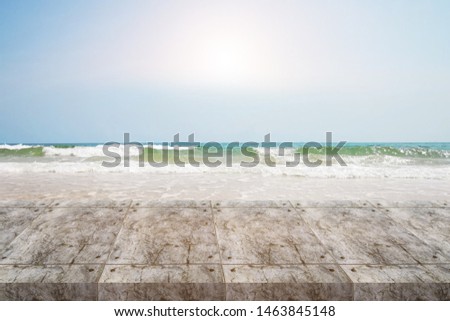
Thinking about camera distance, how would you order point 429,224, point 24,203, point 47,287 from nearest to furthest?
point 47,287 < point 429,224 < point 24,203

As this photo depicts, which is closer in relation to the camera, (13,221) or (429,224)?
(13,221)

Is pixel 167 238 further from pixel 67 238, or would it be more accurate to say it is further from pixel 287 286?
pixel 287 286

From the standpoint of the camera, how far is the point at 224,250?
2900 mm

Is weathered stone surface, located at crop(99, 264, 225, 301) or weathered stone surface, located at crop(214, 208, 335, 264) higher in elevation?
weathered stone surface, located at crop(214, 208, 335, 264)

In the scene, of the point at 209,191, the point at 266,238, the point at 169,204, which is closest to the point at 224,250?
the point at 266,238

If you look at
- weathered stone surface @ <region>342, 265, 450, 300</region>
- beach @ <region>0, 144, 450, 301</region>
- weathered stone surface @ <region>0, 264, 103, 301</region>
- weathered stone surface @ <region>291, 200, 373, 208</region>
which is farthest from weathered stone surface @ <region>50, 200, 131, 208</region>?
weathered stone surface @ <region>342, 265, 450, 300</region>

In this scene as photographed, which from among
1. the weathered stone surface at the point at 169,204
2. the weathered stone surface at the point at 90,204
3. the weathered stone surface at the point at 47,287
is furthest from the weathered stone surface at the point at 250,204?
the weathered stone surface at the point at 47,287

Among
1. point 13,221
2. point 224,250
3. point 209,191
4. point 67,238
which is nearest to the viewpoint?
point 224,250

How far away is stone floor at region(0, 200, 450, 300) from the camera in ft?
7.80

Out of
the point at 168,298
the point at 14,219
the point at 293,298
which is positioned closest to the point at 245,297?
the point at 293,298

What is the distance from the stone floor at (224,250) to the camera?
2.38 metres

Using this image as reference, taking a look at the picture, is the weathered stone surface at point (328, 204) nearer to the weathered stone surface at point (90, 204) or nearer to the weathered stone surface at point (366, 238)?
the weathered stone surface at point (366, 238)

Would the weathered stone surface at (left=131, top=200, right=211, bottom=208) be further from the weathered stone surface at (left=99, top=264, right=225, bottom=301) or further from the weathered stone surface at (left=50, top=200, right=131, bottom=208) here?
the weathered stone surface at (left=99, top=264, right=225, bottom=301)

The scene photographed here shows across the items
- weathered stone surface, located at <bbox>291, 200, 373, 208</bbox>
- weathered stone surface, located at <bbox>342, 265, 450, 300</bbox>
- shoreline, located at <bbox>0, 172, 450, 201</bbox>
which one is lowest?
weathered stone surface, located at <bbox>342, 265, 450, 300</bbox>
